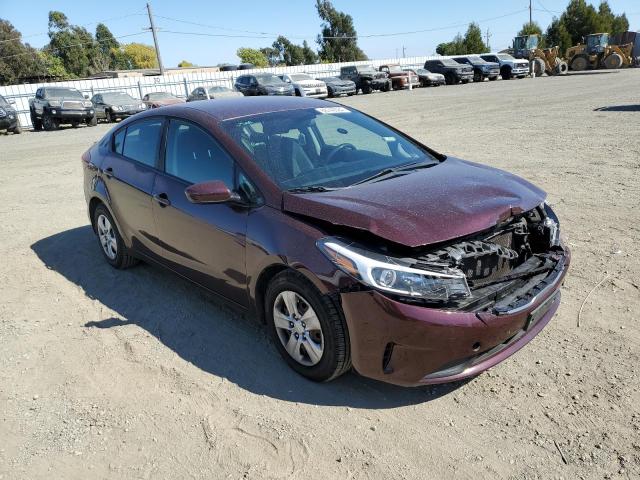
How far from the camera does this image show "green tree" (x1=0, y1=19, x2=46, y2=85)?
71125mm

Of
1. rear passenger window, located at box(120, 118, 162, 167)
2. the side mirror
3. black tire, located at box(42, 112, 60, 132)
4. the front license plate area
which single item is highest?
black tire, located at box(42, 112, 60, 132)

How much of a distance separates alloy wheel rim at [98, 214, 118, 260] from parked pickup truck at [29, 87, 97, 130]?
64.1 ft

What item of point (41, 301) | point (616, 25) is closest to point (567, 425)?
point (41, 301)

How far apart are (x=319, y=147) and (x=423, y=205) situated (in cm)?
117

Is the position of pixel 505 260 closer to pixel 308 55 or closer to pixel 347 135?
pixel 347 135

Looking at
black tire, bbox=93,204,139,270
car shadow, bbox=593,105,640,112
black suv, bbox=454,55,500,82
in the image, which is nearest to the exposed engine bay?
black tire, bbox=93,204,139,270

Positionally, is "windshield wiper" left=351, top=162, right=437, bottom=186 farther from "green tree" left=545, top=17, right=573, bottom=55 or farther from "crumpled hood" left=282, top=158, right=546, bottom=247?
"green tree" left=545, top=17, right=573, bottom=55

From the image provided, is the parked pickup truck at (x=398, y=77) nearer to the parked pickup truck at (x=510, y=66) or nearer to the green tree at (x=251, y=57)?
the parked pickup truck at (x=510, y=66)

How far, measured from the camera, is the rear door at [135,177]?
14.7 feet

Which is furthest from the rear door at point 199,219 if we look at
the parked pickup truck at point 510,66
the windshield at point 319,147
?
the parked pickup truck at point 510,66

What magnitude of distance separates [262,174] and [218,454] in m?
1.70

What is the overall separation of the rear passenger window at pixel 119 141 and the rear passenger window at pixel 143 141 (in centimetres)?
7

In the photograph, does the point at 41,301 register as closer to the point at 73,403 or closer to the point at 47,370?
the point at 47,370

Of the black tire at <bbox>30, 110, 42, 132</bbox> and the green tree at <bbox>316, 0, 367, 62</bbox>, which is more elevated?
the green tree at <bbox>316, 0, 367, 62</bbox>
